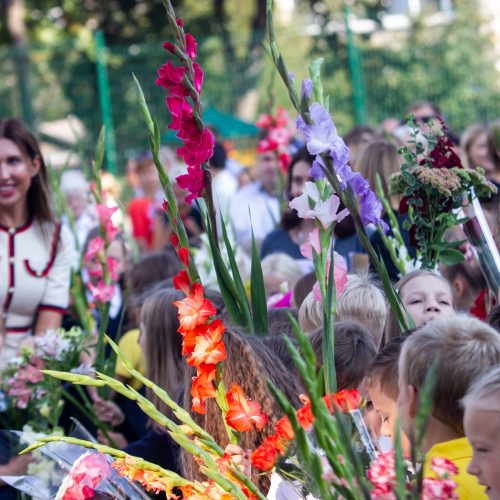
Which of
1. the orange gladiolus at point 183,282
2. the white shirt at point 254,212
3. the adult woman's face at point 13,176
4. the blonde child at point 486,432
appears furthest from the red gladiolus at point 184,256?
the white shirt at point 254,212

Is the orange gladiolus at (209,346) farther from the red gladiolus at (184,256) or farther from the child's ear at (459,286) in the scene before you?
the child's ear at (459,286)

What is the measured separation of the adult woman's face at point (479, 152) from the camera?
5.80 metres

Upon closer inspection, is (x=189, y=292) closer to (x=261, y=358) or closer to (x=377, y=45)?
(x=261, y=358)

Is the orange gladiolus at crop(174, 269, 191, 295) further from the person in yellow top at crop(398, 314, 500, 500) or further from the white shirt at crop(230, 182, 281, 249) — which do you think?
the white shirt at crop(230, 182, 281, 249)

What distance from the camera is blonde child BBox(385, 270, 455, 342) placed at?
3412 millimetres

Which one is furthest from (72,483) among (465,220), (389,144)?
(389,144)

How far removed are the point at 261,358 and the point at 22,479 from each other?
74cm

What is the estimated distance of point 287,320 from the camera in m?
3.58

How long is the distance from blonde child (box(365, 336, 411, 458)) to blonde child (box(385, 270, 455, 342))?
30.1 inches

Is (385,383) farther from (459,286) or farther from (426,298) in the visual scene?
(459,286)

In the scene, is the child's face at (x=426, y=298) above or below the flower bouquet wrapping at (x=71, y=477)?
above

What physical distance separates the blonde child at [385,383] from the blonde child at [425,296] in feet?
2.51

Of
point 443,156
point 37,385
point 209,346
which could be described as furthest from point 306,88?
point 37,385

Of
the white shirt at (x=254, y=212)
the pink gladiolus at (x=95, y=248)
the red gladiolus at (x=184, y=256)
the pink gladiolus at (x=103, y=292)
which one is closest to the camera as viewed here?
the red gladiolus at (x=184, y=256)
